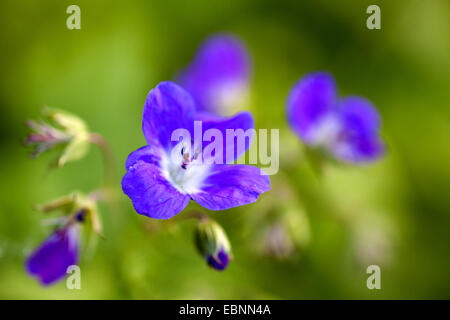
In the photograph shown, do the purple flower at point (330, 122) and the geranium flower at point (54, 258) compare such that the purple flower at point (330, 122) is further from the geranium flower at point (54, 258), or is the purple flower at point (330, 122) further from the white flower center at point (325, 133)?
the geranium flower at point (54, 258)

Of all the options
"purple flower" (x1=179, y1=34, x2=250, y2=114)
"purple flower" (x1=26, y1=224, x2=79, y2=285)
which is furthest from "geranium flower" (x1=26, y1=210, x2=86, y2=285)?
"purple flower" (x1=179, y1=34, x2=250, y2=114)

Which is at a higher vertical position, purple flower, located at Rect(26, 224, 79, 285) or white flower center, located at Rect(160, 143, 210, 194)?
white flower center, located at Rect(160, 143, 210, 194)

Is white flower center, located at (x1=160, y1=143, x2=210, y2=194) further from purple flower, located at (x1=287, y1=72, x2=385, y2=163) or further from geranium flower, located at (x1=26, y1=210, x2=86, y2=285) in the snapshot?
purple flower, located at (x1=287, y1=72, x2=385, y2=163)

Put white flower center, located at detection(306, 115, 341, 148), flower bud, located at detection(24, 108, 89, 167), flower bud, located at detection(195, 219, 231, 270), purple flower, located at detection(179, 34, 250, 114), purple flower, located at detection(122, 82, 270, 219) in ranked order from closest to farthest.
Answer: purple flower, located at detection(122, 82, 270, 219) < flower bud, located at detection(195, 219, 231, 270) < flower bud, located at detection(24, 108, 89, 167) < white flower center, located at detection(306, 115, 341, 148) < purple flower, located at detection(179, 34, 250, 114)

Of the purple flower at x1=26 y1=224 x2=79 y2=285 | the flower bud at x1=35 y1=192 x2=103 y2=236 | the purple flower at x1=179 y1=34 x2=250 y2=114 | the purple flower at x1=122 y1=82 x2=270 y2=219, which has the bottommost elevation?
the purple flower at x1=26 y1=224 x2=79 y2=285

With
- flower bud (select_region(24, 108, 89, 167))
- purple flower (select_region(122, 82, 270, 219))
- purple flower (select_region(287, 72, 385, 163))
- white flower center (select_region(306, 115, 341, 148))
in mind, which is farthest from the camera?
white flower center (select_region(306, 115, 341, 148))

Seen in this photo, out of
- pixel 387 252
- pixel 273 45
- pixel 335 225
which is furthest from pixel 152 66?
pixel 387 252

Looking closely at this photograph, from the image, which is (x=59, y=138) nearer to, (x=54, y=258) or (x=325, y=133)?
(x=54, y=258)

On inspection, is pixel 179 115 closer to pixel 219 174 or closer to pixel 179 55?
pixel 219 174
